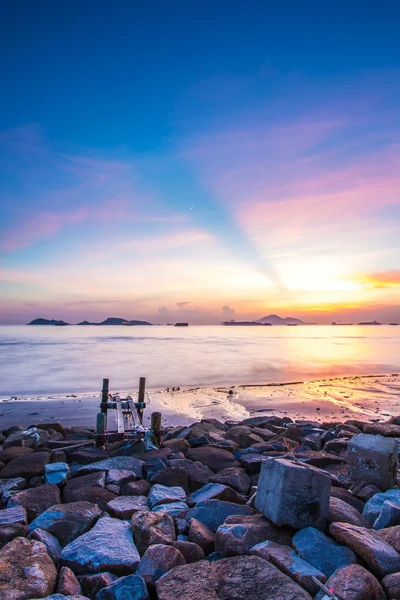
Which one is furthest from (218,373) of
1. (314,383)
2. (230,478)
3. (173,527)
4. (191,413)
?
(173,527)

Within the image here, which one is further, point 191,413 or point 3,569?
point 191,413

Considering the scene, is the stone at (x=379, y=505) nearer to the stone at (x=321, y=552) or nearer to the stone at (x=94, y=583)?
the stone at (x=321, y=552)

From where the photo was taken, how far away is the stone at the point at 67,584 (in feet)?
12.1

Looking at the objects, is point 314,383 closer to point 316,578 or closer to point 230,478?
point 230,478

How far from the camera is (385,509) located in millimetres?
4695

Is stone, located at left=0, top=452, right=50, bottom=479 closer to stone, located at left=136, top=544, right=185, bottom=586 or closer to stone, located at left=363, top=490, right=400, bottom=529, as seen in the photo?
stone, located at left=136, top=544, right=185, bottom=586

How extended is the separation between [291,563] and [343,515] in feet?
3.98

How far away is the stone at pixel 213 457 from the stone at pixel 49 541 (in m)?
3.54

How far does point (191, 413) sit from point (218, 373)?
11598 mm

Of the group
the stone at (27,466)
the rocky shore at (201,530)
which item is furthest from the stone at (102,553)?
the stone at (27,466)

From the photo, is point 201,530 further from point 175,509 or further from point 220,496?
point 220,496

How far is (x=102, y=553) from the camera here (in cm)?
420

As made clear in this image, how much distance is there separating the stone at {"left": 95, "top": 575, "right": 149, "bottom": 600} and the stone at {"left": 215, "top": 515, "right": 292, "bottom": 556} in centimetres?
96

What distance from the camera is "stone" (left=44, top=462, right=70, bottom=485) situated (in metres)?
6.61
